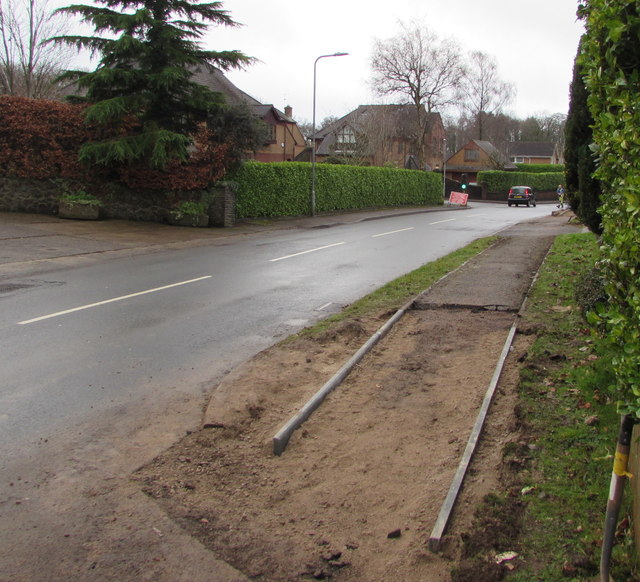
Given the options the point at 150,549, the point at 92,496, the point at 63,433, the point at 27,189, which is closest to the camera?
the point at 150,549

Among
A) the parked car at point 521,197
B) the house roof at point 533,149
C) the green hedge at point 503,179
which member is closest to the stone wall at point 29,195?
the parked car at point 521,197

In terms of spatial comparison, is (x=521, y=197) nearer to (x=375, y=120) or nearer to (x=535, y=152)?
(x=375, y=120)

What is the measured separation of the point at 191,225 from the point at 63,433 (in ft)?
60.1

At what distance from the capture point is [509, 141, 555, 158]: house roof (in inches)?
4341

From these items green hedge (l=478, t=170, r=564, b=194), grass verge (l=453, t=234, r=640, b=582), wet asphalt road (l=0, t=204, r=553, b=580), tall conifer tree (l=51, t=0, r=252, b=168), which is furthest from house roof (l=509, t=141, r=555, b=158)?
grass verge (l=453, t=234, r=640, b=582)

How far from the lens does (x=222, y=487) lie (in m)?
4.29

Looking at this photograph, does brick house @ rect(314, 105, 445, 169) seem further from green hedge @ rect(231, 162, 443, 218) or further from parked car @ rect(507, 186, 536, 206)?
parked car @ rect(507, 186, 536, 206)

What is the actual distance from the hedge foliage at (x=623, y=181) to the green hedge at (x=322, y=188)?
21.1 m

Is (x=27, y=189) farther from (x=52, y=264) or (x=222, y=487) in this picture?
(x=222, y=487)

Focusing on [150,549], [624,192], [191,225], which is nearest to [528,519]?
[624,192]

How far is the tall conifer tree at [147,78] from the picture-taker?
67.8ft

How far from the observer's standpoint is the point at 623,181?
3.43m

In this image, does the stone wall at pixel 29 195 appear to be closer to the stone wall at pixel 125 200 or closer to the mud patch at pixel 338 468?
the stone wall at pixel 125 200

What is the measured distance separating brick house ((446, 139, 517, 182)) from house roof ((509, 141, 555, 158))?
59.0ft
